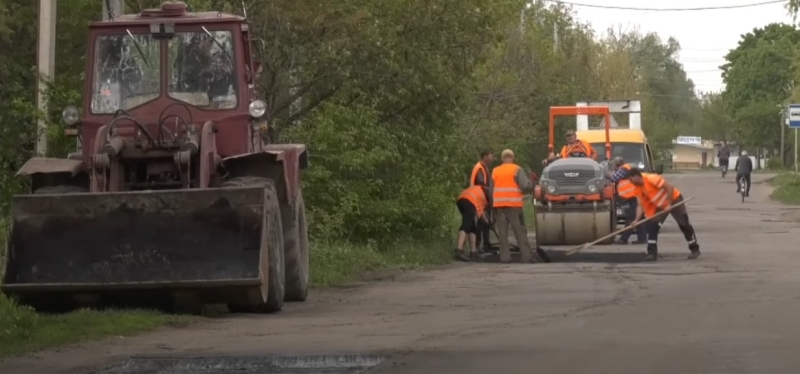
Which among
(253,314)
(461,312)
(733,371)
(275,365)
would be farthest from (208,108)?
(733,371)

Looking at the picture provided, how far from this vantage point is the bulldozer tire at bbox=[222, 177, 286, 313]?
513 inches

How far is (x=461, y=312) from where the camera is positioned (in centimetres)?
1392

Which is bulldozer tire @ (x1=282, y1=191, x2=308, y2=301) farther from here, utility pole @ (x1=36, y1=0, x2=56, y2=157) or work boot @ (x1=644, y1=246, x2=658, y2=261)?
work boot @ (x1=644, y1=246, x2=658, y2=261)

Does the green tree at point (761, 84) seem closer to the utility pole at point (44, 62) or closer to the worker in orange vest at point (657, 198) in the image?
the worker in orange vest at point (657, 198)

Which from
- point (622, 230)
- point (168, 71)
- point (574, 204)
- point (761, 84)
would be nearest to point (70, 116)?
point (168, 71)

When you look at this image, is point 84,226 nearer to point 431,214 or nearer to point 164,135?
point 164,135

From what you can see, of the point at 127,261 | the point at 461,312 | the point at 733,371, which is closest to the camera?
the point at 733,371

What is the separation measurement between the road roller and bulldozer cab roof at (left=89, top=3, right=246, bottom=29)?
1123 cm

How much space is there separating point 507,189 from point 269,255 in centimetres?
1010

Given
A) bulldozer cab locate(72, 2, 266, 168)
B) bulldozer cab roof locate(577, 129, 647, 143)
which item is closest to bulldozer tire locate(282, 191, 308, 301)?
bulldozer cab locate(72, 2, 266, 168)

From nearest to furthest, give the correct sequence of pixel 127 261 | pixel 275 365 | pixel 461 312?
Answer: pixel 275 365
pixel 127 261
pixel 461 312

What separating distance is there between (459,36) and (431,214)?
2.91 m

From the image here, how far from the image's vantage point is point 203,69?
14.5 metres

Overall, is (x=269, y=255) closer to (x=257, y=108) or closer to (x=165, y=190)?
(x=165, y=190)
